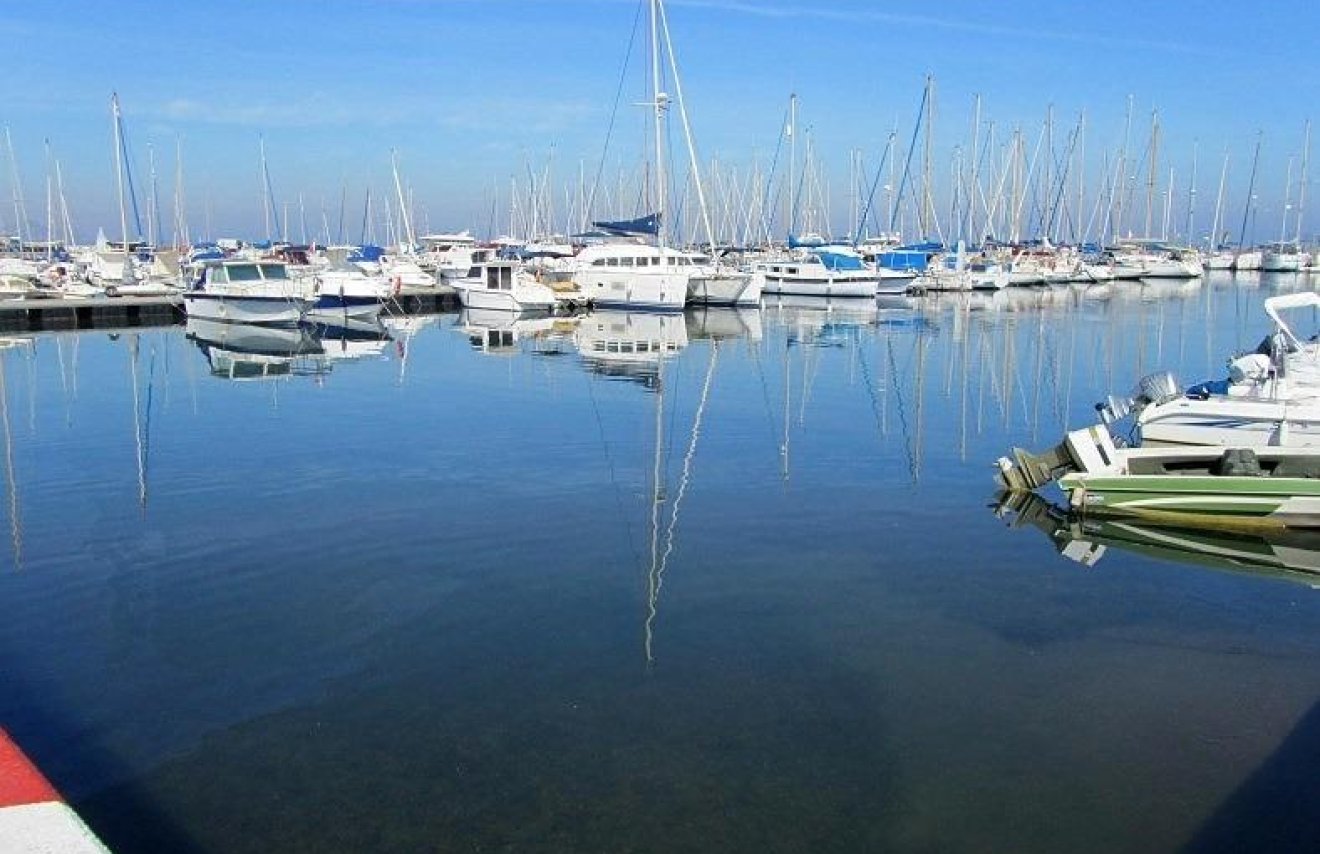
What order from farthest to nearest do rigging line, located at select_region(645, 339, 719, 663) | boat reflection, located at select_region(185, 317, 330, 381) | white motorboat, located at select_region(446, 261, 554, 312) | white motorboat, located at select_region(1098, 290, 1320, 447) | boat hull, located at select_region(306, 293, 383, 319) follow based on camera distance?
1. white motorboat, located at select_region(446, 261, 554, 312)
2. boat hull, located at select_region(306, 293, 383, 319)
3. boat reflection, located at select_region(185, 317, 330, 381)
4. white motorboat, located at select_region(1098, 290, 1320, 447)
5. rigging line, located at select_region(645, 339, 719, 663)

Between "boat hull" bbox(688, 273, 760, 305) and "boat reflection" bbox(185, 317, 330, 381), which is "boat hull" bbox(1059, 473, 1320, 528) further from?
"boat hull" bbox(688, 273, 760, 305)

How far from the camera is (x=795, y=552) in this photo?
42.4 feet

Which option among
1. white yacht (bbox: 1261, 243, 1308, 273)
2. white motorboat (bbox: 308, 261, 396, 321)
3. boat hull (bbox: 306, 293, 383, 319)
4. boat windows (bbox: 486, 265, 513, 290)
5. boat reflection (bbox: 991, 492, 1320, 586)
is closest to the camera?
boat reflection (bbox: 991, 492, 1320, 586)

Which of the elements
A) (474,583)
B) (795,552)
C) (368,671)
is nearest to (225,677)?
(368,671)

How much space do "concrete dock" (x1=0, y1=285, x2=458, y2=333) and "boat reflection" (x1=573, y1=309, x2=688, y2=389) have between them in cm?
1776

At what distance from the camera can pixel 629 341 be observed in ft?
131

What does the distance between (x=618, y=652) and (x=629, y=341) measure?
3047 centimetres

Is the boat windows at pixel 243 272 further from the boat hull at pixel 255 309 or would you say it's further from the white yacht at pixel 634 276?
the white yacht at pixel 634 276

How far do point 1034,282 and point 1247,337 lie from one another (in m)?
37.2

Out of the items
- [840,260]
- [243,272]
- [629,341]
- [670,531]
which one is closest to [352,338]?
[243,272]

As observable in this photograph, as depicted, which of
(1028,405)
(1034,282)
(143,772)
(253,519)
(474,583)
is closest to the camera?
(143,772)

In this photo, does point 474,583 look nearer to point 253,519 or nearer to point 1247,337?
point 253,519

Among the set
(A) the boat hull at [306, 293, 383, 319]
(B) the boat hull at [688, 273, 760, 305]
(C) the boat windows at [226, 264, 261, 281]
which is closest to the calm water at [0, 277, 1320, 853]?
(C) the boat windows at [226, 264, 261, 281]

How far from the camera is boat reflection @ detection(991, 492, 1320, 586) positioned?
510 inches
